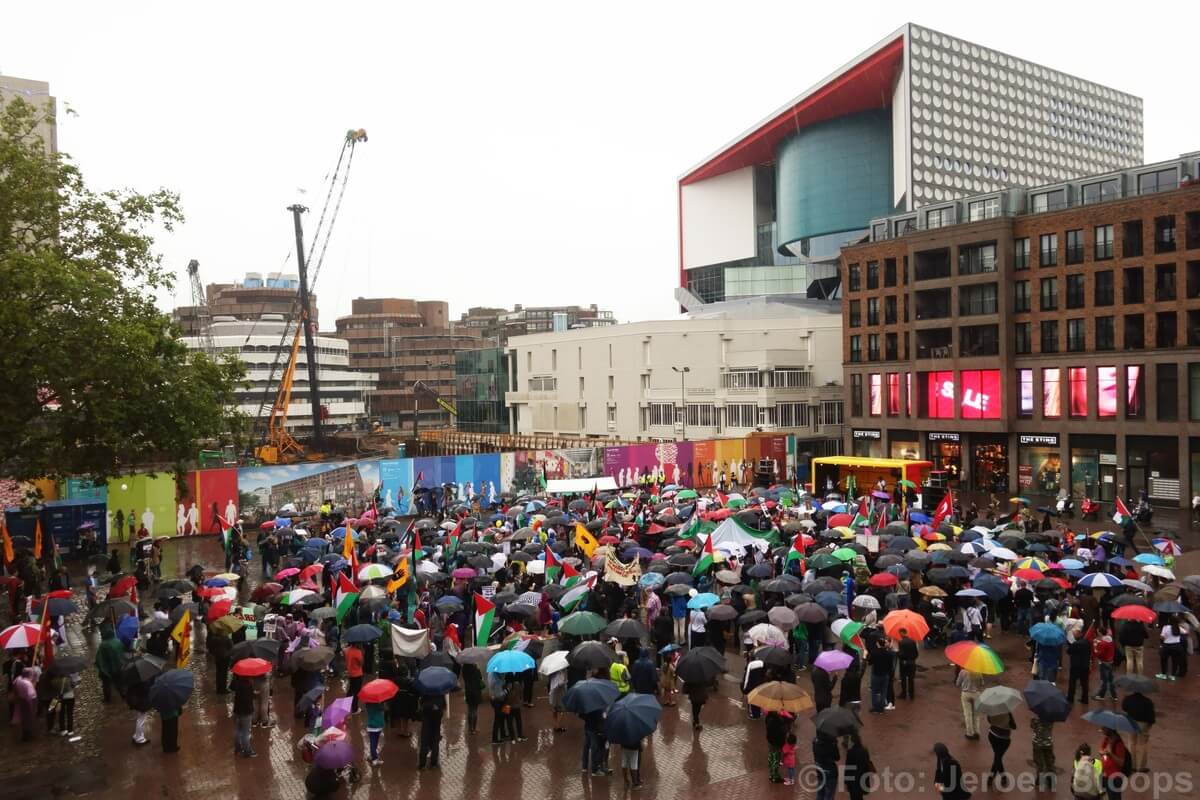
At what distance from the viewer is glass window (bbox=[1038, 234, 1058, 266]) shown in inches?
1980

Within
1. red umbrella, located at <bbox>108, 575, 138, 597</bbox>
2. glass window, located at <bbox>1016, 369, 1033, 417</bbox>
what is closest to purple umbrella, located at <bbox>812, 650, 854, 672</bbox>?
red umbrella, located at <bbox>108, 575, 138, 597</bbox>

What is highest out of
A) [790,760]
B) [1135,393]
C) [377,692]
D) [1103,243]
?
[1103,243]

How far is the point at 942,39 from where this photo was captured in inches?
3659

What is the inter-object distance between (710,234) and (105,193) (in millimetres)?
103467

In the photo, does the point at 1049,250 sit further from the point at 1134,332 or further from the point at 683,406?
the point at 683,406

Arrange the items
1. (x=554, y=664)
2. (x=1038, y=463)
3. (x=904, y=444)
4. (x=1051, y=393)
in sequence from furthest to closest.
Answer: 1. (x=904, y=444)
2. (x=1038, y=463)
3. (x=1051, y=393)
4. (x=554, y=664)

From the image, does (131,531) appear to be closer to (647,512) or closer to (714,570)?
(647,512)

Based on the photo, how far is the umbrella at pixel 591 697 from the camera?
42.1ft

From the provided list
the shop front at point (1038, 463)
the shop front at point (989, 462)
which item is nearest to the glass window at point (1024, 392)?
the shop front at point (1038, 463)

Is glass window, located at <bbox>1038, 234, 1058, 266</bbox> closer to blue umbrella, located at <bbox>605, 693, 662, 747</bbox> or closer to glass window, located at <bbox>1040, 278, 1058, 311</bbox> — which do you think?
glass window, located at <bbox>1040, 278, 1058, 311</bbox>

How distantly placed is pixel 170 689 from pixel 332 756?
Answer: 3789 millimetres

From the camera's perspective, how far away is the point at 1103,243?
4788cm

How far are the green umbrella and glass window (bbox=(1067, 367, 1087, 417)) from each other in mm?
41328

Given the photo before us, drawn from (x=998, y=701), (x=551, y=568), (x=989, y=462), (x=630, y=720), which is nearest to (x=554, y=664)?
(x=630, y=720)
